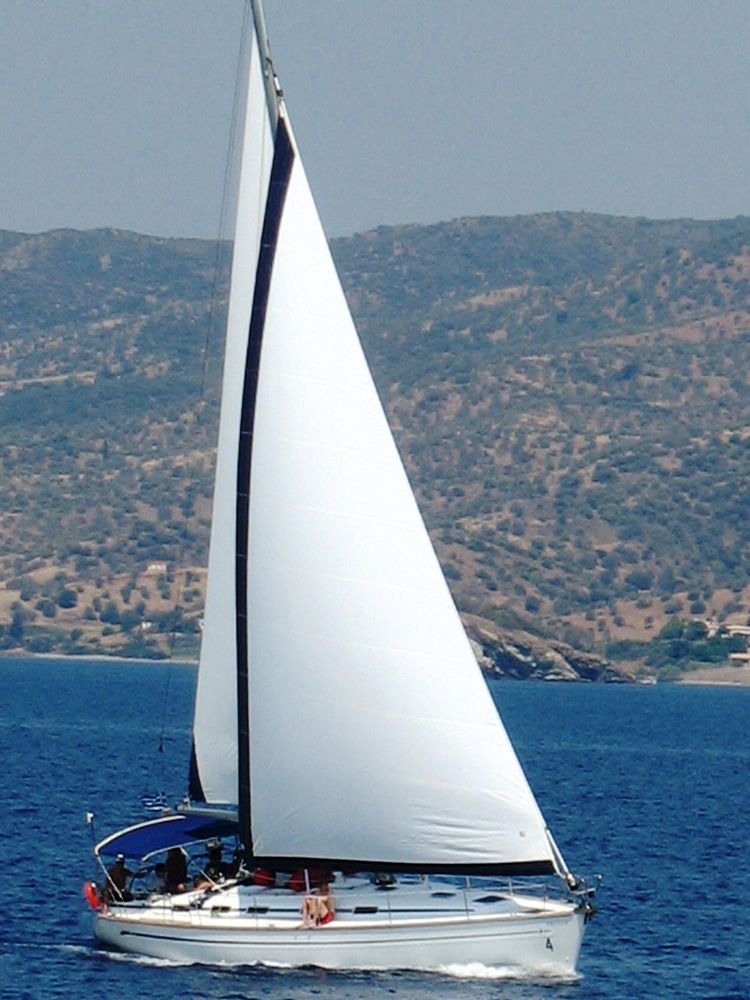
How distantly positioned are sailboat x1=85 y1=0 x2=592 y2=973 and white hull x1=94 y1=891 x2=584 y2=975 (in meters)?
0.05

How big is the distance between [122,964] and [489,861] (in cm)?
587

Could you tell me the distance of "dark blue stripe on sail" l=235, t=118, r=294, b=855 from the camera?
3644cm

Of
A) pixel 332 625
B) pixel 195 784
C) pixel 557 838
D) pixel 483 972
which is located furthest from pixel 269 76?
pixel 557 838

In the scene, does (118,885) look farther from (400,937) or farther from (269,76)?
(269,76)

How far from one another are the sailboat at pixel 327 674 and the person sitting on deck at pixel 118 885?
0.54 m

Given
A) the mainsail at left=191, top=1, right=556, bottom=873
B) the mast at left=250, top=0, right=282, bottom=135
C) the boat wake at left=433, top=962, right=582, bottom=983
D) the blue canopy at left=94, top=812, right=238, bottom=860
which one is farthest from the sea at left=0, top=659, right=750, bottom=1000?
the mast at left=250, top=0, right=282, bottom=135

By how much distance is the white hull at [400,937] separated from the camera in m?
35.3

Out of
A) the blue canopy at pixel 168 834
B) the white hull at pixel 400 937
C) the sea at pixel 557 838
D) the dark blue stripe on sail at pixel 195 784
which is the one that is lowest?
the sea at pixel 557 838

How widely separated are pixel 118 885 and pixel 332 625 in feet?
18.1

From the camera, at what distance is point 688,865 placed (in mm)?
55656

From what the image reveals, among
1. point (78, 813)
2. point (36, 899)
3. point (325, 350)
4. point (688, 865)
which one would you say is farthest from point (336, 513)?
point (78, 813)

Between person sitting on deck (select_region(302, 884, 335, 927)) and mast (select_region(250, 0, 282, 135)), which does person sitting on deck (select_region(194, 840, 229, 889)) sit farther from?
mast (select_region(250, 0, 282, 135))

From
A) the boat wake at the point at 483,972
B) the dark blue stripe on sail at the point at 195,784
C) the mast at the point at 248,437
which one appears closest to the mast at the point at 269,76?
the mast at the point at 248,437

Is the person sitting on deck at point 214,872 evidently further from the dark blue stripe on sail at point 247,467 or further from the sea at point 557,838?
the sea at point 557,838
